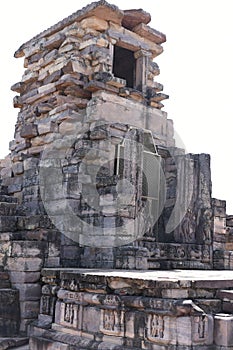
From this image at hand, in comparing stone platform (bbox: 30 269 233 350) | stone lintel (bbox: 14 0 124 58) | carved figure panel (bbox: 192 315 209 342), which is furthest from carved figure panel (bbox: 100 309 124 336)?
stone lintel (bbox: 14 0 124 58)

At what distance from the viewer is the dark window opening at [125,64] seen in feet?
40.6

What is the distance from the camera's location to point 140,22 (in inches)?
462

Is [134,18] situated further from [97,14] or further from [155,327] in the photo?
[155,327]

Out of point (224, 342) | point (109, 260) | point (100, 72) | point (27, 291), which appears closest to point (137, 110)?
point (100, 72)

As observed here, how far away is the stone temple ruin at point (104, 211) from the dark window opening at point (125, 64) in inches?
1.6

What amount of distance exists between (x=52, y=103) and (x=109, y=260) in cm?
438

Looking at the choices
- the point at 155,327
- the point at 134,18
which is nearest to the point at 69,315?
the point at 155,327

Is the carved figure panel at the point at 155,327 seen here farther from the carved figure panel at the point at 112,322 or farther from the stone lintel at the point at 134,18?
the stone lintel at the point at 134,18

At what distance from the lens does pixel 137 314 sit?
5309mm

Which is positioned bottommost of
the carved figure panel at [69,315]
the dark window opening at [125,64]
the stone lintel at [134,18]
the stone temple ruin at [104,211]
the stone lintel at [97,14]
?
the carved figure panel at [69,315]

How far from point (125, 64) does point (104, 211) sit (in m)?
5.77

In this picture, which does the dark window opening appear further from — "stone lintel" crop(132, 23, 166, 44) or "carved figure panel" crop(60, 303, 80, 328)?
"carved figure panel" crop(60, 303, 80, 328)

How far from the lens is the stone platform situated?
194 inches

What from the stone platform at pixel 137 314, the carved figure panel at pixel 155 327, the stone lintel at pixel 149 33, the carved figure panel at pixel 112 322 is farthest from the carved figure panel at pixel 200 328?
the stone lintel at pixel 149 33
